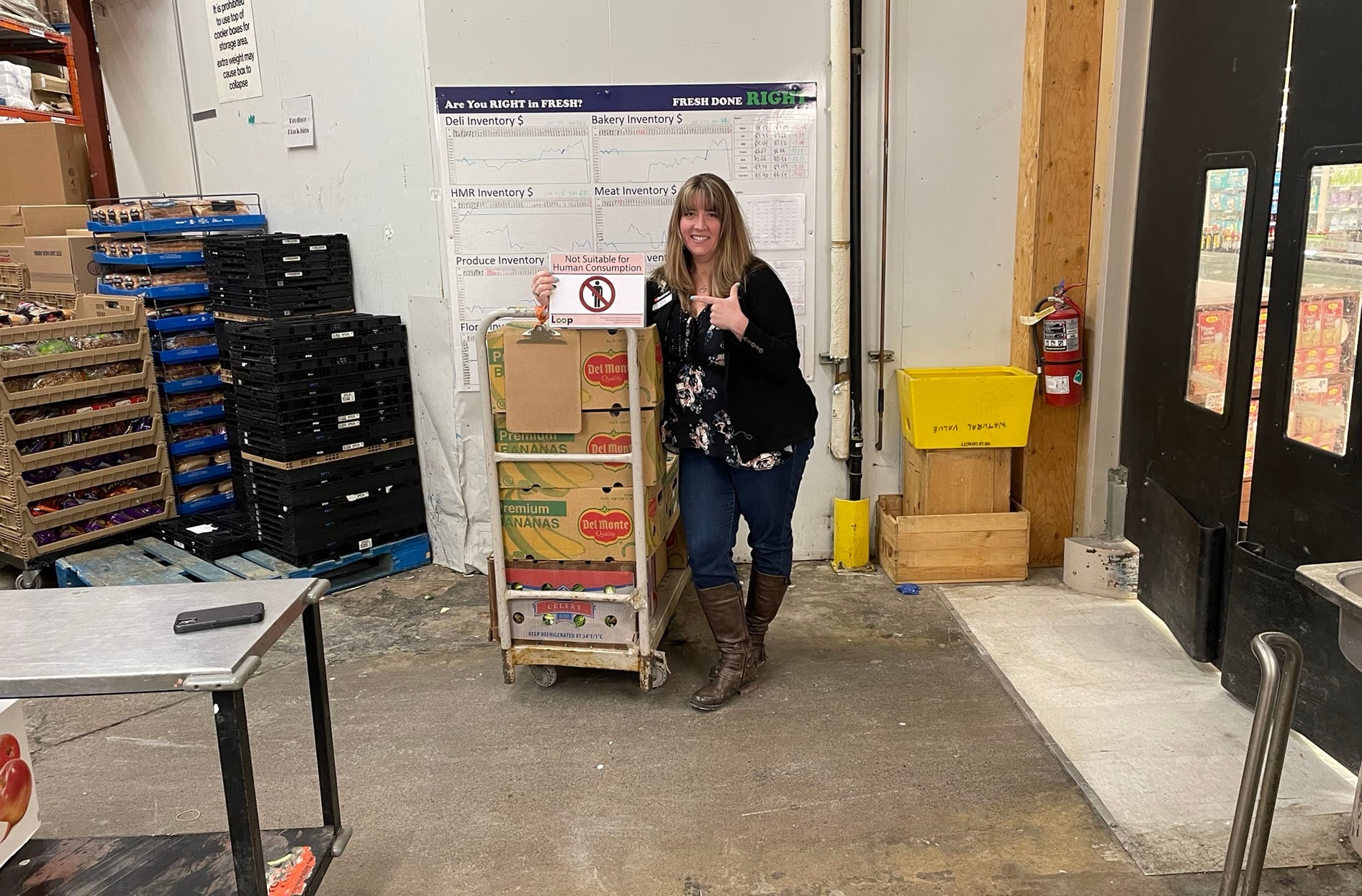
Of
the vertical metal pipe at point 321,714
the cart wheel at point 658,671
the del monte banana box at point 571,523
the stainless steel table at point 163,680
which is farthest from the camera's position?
the cart wheel at point 658,671

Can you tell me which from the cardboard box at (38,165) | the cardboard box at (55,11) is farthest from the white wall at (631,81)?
the cardboard box at (55,11)

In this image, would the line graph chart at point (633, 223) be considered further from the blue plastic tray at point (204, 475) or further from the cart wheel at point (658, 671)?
the blue plastic tray at point (204, 475)

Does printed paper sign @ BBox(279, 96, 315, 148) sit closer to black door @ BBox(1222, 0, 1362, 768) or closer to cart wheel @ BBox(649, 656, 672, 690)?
cart wheel @ BBox(649, 656, 672, 690)

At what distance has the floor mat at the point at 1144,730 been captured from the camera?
254 centimetres

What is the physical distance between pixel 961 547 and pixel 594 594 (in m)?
1.86

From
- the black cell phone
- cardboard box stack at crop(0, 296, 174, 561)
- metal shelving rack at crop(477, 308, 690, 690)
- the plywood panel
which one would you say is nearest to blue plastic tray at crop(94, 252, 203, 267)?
cardboard box stack at crop(0, 296, 174, 561)

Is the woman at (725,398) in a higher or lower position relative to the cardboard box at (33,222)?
lower

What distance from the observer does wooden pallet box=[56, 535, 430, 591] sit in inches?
173

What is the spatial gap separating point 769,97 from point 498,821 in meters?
3.12

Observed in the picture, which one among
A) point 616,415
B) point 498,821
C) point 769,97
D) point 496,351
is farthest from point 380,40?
point 498,821

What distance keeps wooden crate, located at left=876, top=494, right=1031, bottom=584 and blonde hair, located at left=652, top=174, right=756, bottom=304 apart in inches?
66.4

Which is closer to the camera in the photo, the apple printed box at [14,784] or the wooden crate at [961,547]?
the apple printed box at [14,784]

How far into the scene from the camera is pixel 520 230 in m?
4.36

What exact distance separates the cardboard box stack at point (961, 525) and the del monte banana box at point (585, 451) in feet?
5.13
